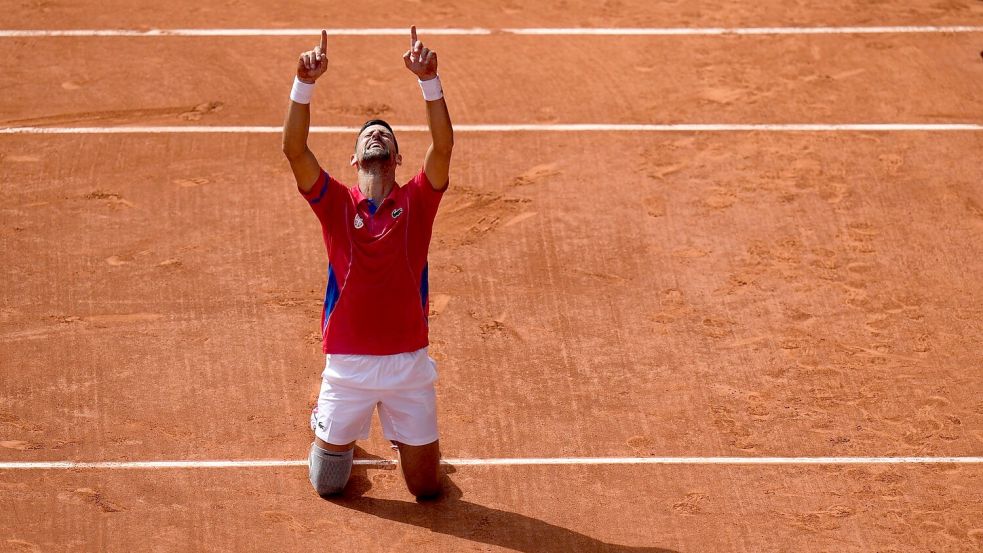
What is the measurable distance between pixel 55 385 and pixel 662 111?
6548mm

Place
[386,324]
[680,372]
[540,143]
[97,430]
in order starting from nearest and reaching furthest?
[386,324] < [97,430] < [680,372] < [540,143]

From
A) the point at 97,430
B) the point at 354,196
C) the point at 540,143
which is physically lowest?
the point at 97,430

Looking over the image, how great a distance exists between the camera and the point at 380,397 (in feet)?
27.8

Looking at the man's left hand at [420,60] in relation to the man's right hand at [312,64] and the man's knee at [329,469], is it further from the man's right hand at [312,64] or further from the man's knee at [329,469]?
the man's knee at [329,469]

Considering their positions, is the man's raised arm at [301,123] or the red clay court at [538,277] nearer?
the man's raised arm at [301,123]

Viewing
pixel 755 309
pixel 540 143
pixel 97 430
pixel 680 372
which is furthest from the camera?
pixel 540 143

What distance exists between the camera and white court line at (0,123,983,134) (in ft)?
42.7

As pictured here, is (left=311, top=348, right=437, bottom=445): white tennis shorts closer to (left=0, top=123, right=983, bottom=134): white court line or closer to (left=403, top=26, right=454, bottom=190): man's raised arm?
(left=403, top=26, right=454, bottom=190): man's raised arm

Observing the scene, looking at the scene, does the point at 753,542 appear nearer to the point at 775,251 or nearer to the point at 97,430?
the point at 775,251

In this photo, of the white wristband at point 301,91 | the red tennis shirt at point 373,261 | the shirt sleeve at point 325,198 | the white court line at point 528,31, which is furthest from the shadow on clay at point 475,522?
the white court line at point 528,31

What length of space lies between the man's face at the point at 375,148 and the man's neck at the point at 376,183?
70 mm

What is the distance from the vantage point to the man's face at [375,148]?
27.0 feet

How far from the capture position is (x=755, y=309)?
11.0 meters

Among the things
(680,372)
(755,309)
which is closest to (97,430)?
(680,372)
